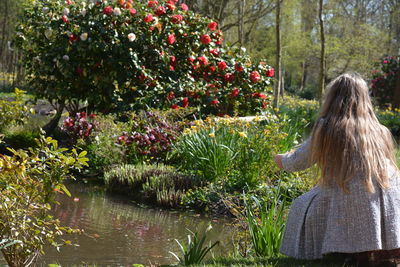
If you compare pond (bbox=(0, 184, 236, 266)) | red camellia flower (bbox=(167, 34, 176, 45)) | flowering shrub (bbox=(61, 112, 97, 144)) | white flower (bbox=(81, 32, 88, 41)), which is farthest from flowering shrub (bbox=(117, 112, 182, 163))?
red camellia flower (bbox=(167, 34, 176, 45))

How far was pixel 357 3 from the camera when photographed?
124 ft

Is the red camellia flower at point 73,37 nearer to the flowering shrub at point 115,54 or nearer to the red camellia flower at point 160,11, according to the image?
the flowering shrub at point 115,54

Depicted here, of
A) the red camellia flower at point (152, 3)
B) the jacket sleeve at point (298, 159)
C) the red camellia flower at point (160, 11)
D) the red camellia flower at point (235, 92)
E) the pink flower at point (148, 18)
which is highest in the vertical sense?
the red camellia flower at point (152, 3)

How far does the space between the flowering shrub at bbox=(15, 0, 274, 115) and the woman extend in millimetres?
7063

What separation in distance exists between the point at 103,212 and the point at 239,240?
2.30m

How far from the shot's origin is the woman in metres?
3.56

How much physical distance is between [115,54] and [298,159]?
7848mm

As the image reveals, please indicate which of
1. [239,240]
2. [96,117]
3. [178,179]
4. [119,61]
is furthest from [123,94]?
[239,240]

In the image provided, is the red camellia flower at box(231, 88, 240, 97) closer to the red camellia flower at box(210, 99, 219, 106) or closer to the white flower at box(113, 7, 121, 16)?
the red camellia flower at box(210, 99, 219, 106)

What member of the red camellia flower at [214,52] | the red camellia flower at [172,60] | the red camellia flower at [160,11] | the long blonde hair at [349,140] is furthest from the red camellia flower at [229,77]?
the long blonde hair at [349,140]

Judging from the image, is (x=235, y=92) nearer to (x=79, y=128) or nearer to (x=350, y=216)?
(x=79, y=128)

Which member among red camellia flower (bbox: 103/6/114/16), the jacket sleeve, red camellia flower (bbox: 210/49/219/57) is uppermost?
red camellia flower (bbox: 103/6/114/16)

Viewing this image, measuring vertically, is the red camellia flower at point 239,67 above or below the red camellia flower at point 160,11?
below

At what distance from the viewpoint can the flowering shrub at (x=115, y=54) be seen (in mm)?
10898
